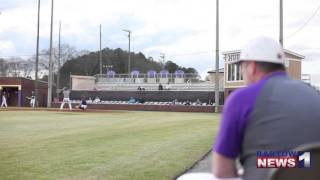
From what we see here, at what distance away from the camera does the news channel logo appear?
3143 millimetres

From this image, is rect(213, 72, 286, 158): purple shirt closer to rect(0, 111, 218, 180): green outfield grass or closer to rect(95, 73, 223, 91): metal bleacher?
rect(0, 111, 218, 180): green outfield grass

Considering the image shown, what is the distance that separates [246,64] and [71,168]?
24.0ft

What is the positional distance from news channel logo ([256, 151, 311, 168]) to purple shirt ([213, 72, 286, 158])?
0.48 feet

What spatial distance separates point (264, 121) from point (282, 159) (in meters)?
0.24

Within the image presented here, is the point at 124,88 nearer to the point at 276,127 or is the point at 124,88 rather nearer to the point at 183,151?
the point at 183,151

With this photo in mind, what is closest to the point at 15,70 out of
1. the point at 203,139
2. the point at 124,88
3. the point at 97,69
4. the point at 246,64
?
the point at 97,69

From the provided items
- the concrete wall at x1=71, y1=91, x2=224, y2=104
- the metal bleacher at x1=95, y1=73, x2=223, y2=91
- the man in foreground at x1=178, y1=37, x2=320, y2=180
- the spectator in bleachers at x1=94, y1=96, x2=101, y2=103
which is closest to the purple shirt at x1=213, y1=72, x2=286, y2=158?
the man in foreground at x1=178, y1=37, x2=320, y2=180

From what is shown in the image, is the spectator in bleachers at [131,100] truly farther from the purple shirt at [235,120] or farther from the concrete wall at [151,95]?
the purple shirt at [235,120]

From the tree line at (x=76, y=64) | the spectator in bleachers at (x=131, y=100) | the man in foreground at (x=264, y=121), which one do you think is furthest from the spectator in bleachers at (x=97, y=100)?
the man in foreground at (x=264, y=121)

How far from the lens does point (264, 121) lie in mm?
3139

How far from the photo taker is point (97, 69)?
119750 mm

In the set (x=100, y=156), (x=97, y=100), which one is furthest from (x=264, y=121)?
(x=97, y=100)

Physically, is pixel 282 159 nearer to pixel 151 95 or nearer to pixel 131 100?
pixel 131 100

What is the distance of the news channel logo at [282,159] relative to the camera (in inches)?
124
